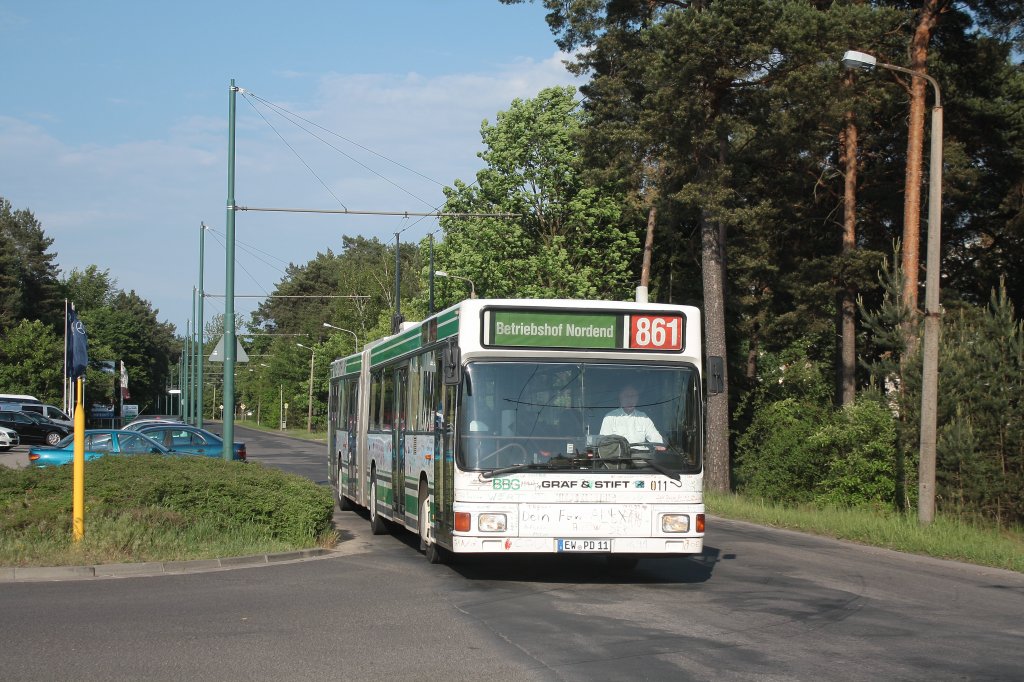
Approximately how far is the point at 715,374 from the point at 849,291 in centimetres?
2398

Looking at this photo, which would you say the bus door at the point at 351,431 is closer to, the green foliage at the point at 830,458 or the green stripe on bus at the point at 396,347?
the green stripe on bus at the point at 396,347

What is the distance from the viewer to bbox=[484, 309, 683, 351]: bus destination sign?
12.6 meters

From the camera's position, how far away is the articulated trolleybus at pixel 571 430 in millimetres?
12039

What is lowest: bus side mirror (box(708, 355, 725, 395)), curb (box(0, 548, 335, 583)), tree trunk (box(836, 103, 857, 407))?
curb (box(0, 548, 335, 583))

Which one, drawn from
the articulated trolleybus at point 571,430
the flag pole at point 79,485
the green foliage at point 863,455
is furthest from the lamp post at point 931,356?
the flag pole at point 79,485

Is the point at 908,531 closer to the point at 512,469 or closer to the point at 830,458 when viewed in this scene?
the point at 830,458

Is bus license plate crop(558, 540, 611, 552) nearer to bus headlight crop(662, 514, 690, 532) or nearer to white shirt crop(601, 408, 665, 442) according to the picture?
bus headlight crop(662, 514, 690, 532)

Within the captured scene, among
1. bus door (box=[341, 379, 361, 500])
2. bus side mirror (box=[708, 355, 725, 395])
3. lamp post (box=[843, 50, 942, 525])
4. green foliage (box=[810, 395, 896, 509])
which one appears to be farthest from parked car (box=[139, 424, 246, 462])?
bus side mirror (box=[708, 355, 725, 395])

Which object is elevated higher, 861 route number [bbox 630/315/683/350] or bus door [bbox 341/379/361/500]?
861 route number [bbox 630/315/683/350]

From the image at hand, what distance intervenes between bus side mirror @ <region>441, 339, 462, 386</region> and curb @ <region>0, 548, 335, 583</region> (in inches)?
138

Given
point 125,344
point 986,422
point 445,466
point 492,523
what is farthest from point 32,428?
point 125,344

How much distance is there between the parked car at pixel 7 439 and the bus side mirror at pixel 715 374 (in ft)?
138

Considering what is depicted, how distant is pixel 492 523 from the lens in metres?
12.0

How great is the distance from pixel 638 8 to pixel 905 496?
1583 cm
